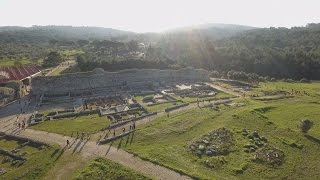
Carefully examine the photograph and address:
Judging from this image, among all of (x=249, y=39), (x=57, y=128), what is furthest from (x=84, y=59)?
(x=249, y=39)

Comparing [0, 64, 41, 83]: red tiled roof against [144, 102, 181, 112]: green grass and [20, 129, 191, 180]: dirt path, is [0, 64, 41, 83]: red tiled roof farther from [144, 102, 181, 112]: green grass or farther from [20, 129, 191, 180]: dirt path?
[20, 129, 191, 180]: dirt path

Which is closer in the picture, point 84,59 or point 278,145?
point 278,145

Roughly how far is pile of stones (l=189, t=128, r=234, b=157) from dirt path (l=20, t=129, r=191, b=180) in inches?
218

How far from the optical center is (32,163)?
1351 inches

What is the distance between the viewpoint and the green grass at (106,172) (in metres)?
31.0

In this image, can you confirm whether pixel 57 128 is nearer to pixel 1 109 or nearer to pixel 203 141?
pixel 1 109

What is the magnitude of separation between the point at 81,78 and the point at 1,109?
57.2ft

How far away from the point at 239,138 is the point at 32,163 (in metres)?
22.0

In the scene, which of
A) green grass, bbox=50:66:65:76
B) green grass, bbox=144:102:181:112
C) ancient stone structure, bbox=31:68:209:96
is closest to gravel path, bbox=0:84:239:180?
green grass, bbox=144:102:181:112

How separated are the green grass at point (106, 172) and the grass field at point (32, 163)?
3605 mm

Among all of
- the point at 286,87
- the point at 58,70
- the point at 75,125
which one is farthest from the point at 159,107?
the point at 58,70

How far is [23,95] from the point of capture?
63594 millimetres

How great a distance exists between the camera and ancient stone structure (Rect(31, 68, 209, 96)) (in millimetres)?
65250

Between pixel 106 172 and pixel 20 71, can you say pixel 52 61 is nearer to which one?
pixel 20 71
